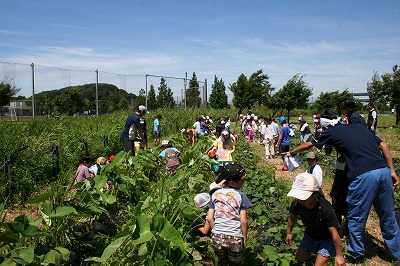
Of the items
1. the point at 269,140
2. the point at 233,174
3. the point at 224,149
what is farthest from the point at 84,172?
the point at 269,140

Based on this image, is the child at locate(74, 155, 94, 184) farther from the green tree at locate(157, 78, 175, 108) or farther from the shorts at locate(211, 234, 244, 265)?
the green tree at locate(157, 78, 175, 108)

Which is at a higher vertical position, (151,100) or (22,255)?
(151,100)

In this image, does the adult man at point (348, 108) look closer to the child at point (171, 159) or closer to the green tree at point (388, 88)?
the child at point (171, 159)

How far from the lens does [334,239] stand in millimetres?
2973

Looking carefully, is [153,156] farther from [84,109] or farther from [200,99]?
[200,99]

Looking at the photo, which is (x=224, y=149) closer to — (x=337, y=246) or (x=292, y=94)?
(x=337, y=246)

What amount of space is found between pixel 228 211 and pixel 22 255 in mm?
1748

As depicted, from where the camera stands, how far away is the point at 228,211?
324 cm

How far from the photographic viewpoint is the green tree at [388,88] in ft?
87.4

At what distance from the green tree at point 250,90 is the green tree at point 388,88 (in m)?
9.94

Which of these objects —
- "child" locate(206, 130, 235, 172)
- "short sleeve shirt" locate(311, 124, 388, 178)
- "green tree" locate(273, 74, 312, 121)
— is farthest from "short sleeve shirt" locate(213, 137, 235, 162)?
"green tree" locate(273, 74, 312, 121)

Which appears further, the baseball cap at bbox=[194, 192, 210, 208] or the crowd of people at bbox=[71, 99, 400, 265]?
the baseball cap at bbox=[194, 192, 210, 208]

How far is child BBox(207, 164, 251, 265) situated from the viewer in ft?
10.5

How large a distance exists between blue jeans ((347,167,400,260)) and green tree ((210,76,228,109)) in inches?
1839
